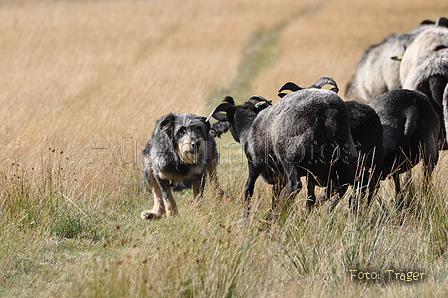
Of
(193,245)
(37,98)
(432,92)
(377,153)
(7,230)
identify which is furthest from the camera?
(37,98)

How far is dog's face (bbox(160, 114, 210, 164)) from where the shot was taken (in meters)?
6.75

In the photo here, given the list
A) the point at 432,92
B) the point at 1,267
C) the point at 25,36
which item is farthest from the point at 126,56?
the point at 1,267

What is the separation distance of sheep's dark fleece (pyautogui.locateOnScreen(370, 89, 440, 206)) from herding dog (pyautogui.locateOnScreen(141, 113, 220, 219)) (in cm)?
213

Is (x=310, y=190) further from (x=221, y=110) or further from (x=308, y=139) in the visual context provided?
(x=221, y=110)

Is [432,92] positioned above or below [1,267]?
above

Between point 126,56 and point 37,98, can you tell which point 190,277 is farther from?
point 126,56

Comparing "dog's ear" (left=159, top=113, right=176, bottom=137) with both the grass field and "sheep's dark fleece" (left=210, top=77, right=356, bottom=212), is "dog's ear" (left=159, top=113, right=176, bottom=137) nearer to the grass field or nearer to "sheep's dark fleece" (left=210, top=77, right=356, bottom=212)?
the grass field

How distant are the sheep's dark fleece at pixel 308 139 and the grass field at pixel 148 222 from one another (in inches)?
13.9

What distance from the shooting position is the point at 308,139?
208 inches

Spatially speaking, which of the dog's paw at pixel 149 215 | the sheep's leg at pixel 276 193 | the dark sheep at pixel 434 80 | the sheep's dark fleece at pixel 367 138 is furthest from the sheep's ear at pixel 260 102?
the dark sheep at pixel 434 80

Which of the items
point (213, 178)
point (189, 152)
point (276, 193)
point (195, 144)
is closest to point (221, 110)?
point (195, 144)

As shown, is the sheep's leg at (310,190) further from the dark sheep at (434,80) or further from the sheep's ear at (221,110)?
the dark sheep at (434,80)

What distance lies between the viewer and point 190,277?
168 inches

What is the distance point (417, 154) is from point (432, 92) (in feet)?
4.35
